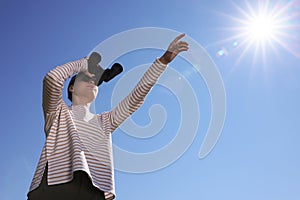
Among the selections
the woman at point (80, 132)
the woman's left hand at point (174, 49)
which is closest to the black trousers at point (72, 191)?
the woman at point (80, 132)

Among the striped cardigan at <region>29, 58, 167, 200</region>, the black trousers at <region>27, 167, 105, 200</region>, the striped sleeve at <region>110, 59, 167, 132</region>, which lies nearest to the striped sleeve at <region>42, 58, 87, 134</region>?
the striped cardigan at <region>29, 58, 167, 200</region>

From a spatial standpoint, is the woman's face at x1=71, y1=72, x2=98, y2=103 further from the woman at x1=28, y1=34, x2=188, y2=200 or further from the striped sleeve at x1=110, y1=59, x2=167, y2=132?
the striped sleeve at x1=110, y1=59, x2=167, y2=132

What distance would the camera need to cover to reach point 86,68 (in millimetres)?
3488

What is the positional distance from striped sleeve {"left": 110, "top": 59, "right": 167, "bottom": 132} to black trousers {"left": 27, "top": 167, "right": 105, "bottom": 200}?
671 millimetres

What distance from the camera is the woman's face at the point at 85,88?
3.52m

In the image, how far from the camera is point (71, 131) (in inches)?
126

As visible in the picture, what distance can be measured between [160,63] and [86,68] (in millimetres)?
628

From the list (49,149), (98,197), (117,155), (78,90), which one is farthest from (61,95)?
(98,197)

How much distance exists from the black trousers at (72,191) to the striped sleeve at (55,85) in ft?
1.97

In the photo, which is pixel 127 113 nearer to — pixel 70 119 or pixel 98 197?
pixel 70 119

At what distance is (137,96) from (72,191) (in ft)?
3.38

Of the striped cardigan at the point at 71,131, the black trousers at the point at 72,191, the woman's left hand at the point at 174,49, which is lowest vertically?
the black trousers at the point at 72,191

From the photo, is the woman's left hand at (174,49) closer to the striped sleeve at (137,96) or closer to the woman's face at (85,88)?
the striped sleeve at (137,96)

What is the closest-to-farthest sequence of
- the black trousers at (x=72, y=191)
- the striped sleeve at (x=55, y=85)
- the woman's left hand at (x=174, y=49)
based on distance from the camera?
the black trousers at (x=72, y=191) < the striped sleeve at (x=55, y=85) < the woman's left hand at (x=174, y=49)
